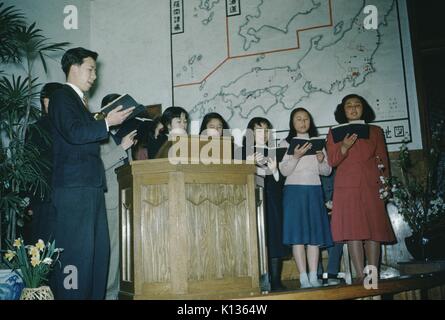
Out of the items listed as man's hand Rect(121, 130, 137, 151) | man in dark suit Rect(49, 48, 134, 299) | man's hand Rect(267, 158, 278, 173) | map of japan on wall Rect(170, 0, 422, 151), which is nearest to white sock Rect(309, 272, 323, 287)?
man's hand Rect(267, 158, 278, 173)

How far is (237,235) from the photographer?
2471 mm

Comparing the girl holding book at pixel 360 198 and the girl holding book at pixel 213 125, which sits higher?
the girl holding book at pixel 213 125

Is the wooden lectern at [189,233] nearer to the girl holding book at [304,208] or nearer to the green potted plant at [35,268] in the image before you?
the green potted plant at [35,268]

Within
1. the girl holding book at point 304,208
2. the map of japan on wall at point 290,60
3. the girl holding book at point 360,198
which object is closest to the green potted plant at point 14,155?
the girl holding book at point 304,208

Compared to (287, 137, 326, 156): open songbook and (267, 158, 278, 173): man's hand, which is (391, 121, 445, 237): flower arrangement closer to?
(287, 137, 326, 156): open songbook

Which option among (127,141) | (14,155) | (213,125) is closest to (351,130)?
(213,125)

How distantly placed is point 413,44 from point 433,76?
0.41 m

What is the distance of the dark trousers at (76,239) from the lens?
2.24 metres

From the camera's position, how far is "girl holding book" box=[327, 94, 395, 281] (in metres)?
2.95

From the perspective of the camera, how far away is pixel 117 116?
238 centimetres

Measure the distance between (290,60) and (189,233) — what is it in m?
3.08

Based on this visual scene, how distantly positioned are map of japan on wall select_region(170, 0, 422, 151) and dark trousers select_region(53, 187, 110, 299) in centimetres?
287

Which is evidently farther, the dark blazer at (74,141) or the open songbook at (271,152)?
the open songbook at (271,152)

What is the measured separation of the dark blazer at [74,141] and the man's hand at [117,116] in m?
0.04
